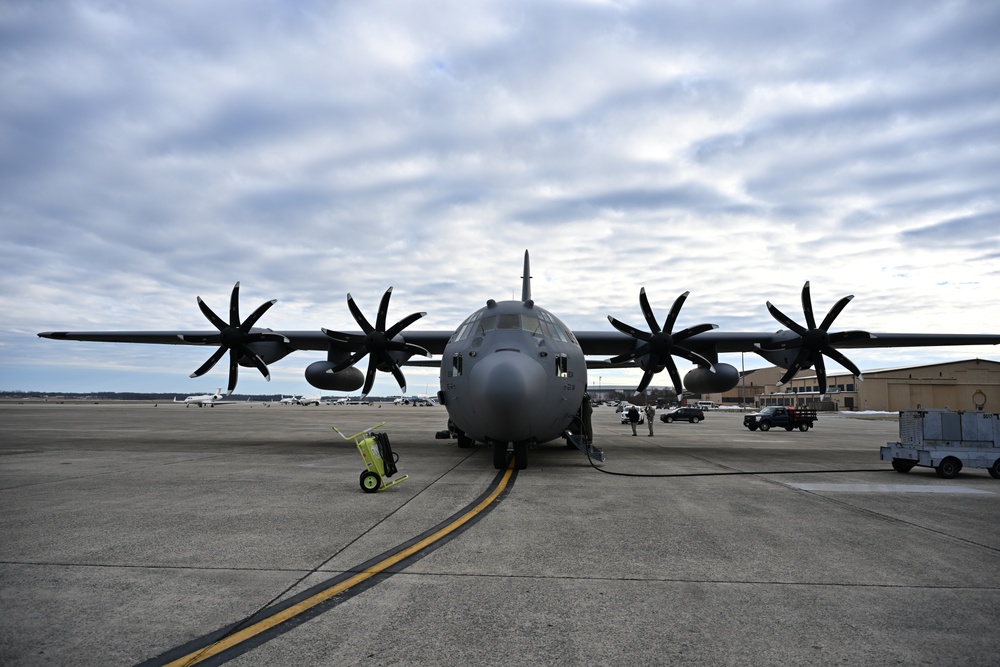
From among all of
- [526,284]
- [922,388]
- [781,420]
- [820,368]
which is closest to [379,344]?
[526,284]

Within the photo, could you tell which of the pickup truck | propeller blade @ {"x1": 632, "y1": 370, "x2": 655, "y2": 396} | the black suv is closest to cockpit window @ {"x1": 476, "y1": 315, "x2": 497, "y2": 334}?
propeller blade @ {"x1": 632, "y1": 370, "x2": 655, "y2": 396}

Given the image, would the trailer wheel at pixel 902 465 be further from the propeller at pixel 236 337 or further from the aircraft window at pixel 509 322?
the propeller at pixel 236 337

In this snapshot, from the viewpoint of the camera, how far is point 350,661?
127 inches

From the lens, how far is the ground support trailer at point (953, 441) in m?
11.9

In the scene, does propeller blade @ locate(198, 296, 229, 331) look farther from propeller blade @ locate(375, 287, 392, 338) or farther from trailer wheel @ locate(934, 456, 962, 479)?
trailer wheel @ locate(934, 456, 962, 479)

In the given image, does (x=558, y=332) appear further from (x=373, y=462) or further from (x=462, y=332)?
(x=373, y=462)

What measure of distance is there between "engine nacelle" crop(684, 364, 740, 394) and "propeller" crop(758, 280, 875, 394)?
1.55 m

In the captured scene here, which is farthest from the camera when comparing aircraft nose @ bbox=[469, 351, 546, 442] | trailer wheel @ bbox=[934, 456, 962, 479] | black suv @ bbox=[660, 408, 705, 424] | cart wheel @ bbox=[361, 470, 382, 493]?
black suv @ bbox=[660, 408, 705, 424]

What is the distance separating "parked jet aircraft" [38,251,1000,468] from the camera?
475 inches

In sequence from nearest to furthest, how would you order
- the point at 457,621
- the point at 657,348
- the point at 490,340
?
the point at 457,621
the point at 490,340
the point at 657,348

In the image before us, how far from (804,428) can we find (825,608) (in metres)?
34.8

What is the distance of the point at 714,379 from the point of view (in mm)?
18844

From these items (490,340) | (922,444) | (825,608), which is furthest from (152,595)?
(922,444)

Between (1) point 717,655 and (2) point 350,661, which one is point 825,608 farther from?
(2) point 350,661
